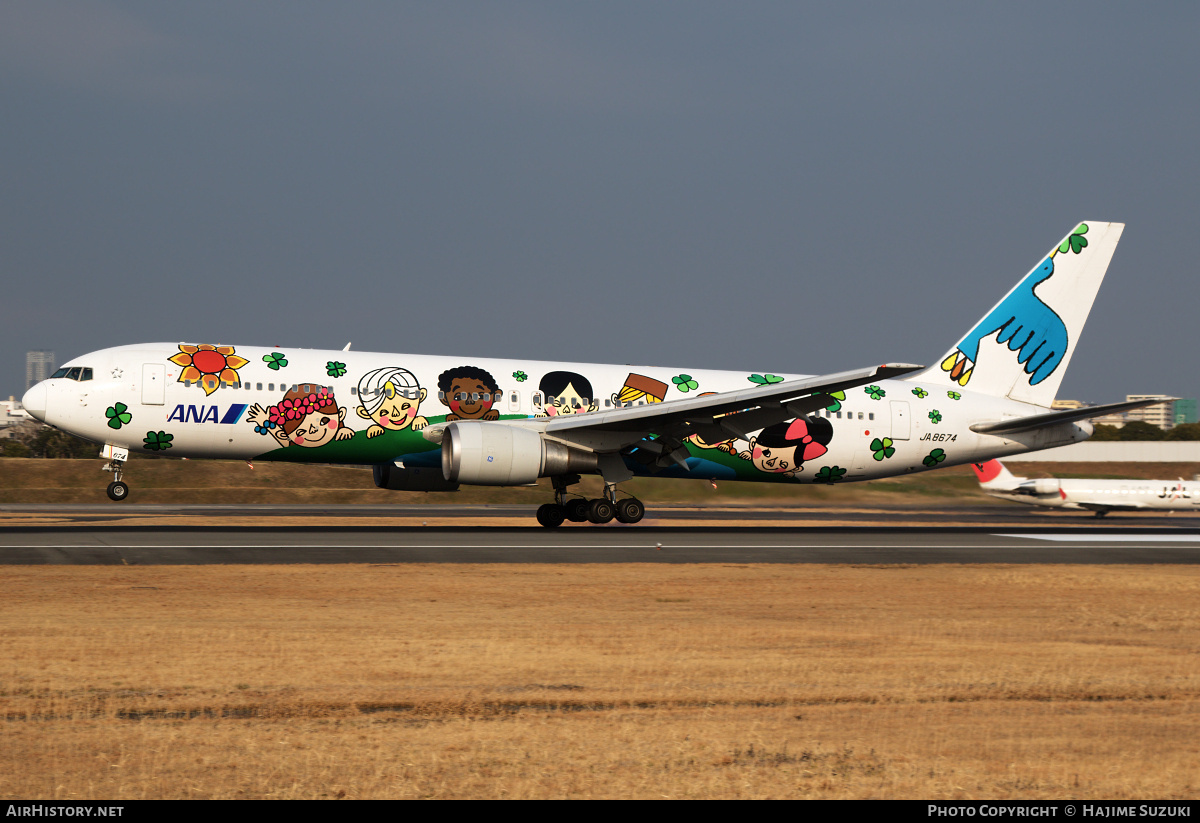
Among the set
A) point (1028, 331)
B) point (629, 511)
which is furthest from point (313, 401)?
point (1028, 331)

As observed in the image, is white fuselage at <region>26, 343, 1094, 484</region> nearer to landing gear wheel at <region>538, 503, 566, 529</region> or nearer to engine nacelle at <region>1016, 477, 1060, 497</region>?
landing gear wheel at <region>538, 503, 566, 529</region>

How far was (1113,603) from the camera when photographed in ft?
44.7

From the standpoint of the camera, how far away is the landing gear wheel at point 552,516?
2606 centimetres

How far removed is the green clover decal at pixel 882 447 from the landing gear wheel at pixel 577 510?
8.60 meters

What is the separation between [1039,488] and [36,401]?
3582cm

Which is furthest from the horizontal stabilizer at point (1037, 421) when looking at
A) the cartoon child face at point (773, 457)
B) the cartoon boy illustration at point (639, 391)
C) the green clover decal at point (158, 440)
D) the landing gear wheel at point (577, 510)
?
the green clover decal at point (158, 440)

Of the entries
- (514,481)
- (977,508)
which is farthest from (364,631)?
(977,508)

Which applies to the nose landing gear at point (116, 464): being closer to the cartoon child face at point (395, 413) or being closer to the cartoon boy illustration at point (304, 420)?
the cartoon boy illustration at point (304, 420)

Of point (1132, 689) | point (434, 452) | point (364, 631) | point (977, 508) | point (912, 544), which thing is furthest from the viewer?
point (977, 508)

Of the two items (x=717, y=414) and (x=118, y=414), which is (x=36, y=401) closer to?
(x=118, y=414)

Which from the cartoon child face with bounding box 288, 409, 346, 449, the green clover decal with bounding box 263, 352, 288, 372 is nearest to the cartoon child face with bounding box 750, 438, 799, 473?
the cartoon child face with bounding box 288, 409, 346, 449

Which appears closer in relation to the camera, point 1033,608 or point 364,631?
point 364,631
